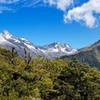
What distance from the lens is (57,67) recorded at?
50.0 m

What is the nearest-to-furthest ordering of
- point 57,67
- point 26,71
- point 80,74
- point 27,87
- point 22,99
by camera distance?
1. point 22,99
2. point 27,87
3. point 26,71
4. point 80,74
5. point 57,67

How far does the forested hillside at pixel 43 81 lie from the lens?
33.3 meters

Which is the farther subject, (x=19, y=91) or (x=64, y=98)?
(x=64, y=98)

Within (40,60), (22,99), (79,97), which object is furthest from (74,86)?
(22,99)

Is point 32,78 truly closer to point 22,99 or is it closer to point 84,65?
point 22,99

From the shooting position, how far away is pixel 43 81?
39.2 metres

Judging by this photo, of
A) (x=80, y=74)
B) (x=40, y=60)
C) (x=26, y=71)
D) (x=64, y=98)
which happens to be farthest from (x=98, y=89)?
(x=26, y=71)

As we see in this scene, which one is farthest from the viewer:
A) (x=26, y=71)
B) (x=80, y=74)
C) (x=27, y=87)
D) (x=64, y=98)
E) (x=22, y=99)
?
(x=80, y=74)

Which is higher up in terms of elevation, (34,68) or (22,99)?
(34,68)

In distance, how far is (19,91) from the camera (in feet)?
107

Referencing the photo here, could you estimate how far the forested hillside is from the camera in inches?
1310

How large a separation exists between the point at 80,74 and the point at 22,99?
18793 mm

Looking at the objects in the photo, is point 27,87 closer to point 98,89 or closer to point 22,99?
point 22,99

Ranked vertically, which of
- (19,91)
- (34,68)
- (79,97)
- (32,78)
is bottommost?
(79,97)
